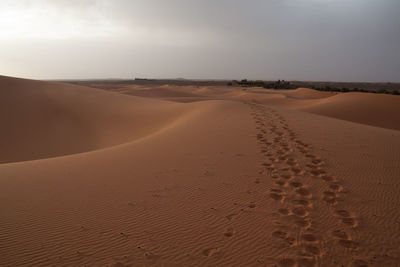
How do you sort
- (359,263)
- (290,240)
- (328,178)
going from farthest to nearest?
(328,178) → (290,240) → (359,263)

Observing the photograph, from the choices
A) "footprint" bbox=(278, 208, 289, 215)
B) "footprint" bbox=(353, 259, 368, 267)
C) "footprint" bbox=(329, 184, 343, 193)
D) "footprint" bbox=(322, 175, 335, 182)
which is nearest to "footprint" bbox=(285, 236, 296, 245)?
"footprint" bbox=(278, 208, 289, 215)

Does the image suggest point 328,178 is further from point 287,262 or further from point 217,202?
point 287,262

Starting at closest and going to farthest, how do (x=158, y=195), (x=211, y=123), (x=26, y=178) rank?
(x=158, y=195)
(x=26, y=178)
(x=211, y=123)

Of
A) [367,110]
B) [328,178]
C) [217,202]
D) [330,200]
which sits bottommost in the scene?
[217,202]

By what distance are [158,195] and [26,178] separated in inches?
107

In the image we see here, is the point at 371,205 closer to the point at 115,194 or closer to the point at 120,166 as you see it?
the point at 115,194

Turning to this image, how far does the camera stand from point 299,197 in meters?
3.74

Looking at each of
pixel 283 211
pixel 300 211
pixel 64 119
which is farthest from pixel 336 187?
pixel 64 119

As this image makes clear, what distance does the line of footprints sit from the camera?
8.92ft

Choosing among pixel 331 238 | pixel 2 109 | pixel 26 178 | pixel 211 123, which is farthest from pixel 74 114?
pixel 331 238

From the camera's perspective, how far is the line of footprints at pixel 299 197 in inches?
107

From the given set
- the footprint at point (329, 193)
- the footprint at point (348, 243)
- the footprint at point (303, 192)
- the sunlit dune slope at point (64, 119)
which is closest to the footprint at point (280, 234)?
the footprint at point (348, 243)

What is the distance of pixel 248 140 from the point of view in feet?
21.6

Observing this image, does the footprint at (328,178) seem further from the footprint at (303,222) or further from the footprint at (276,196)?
the footprint at (303,222)
